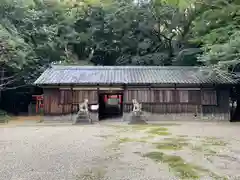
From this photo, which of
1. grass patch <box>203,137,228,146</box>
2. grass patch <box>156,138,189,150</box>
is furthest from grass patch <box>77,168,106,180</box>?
grass patch <box>203,137,228,146</box>

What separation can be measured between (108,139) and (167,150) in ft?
8.90

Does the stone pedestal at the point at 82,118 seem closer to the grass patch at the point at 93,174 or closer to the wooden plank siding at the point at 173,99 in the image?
the wooden plank siding at the point at 173,99

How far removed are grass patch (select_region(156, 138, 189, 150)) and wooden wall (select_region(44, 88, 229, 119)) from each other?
8.04 metres

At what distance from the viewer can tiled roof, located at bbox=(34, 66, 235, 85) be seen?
55.2ft

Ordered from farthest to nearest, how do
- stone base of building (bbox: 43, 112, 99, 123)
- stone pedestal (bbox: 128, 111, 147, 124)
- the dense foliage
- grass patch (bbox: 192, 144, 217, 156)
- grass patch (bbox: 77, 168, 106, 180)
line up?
1. the dense foliage
2. stone base of building (bbox: 43, 112, 99, 123)
3. stone pedestal (bbox: 128, 111, 147, 124)
4. grass patch (bbox: 192, 144, 217, 156)
5. grass patch (bbox: 77, 168, 106, 180)

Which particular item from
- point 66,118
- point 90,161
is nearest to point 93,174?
point 90,161

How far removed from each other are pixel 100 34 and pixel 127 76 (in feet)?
27.2

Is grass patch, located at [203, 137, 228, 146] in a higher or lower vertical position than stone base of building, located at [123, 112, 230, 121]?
lower

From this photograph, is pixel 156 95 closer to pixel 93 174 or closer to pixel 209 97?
pixel 209 97

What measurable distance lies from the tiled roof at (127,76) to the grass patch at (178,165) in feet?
33.9

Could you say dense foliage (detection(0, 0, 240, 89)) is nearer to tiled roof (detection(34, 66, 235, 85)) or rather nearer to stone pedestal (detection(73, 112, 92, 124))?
tiled roof (detection(34, 66, 235, 85))

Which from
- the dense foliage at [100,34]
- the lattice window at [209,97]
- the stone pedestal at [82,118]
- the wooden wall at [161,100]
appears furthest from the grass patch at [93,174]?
the dense foliage at [100,34]

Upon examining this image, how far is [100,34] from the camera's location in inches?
968

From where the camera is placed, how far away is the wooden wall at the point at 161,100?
17.2 m
